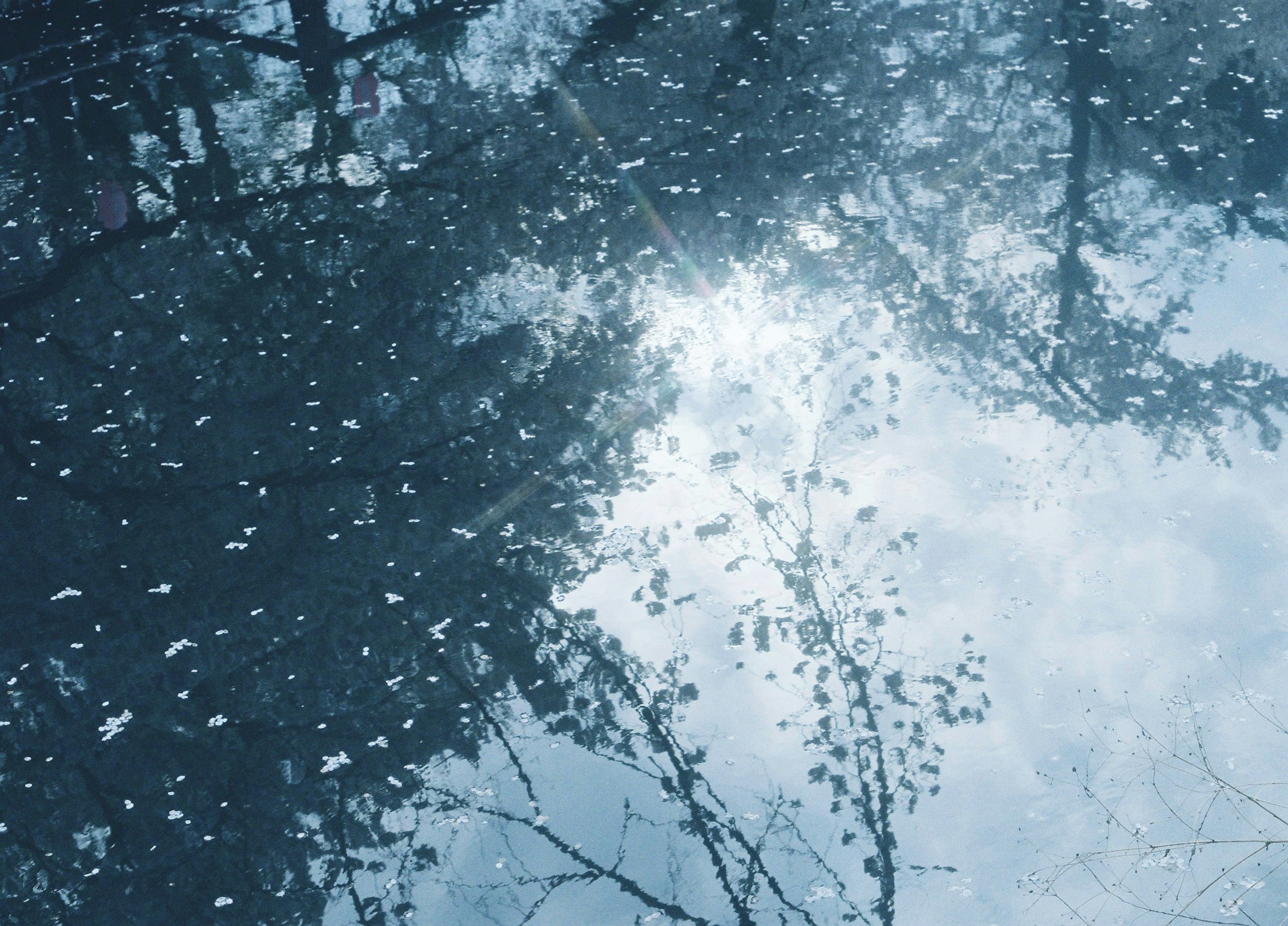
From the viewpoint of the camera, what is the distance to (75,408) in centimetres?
552

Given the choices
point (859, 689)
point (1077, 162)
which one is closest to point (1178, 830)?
point (859, 689)

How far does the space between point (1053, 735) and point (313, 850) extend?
2413 mm

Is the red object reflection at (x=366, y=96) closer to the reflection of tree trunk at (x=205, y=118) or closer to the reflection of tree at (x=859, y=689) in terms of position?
the reflection of tree trunk at (x=205, y=118)

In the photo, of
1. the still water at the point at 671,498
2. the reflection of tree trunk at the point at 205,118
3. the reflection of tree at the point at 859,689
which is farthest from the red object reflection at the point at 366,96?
the reflection of tree at the point at 859,689

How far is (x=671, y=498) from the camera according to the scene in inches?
187

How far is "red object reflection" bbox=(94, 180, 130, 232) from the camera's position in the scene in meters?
6.99

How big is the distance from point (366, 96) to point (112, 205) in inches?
80.5

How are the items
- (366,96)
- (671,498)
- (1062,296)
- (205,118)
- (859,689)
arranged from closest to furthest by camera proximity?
(859,689), (671,498), (1062,296), (205,118), (366,96)

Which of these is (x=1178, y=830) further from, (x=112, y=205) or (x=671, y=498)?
(x=112, y=205)

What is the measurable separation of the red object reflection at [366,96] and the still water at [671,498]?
72 millimetres

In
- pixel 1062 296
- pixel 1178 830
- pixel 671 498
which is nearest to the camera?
pixel 1178 830

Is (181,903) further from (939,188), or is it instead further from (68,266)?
(939,188)

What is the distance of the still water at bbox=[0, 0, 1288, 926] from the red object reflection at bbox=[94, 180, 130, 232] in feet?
0.15

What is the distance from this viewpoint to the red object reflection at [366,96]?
26.4 feet
